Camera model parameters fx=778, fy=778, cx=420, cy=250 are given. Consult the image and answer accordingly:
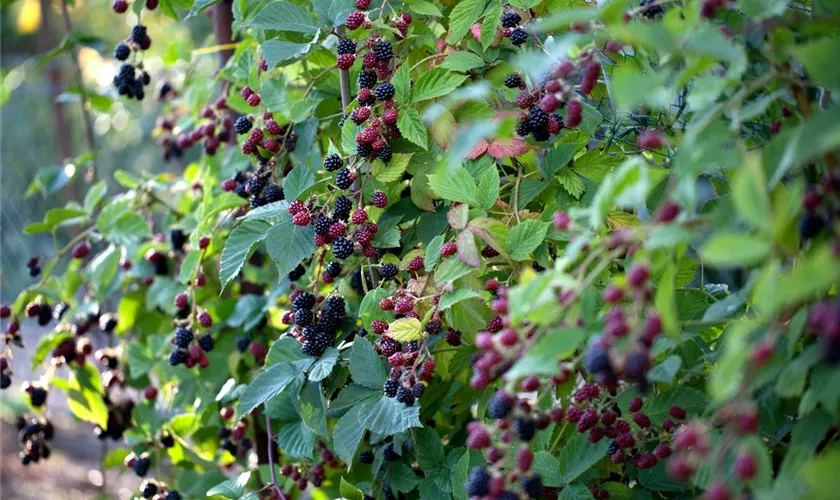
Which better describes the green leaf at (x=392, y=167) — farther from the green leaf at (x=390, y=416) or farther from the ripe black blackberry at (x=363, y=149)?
the green leaf at (x=390, y=416)

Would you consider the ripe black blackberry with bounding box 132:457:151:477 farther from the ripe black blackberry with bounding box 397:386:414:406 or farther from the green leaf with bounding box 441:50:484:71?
the green leaf with bounding box 441:50:484:71

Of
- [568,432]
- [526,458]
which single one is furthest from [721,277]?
[526,458]

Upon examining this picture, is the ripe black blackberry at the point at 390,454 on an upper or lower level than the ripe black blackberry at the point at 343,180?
lower

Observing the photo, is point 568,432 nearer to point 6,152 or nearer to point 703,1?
point 703,1

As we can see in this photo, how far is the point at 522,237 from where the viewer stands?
1.18 m

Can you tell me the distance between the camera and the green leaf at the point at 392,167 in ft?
4.30

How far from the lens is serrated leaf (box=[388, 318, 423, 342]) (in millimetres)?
1167

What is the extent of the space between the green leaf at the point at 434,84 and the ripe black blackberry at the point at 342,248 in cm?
27

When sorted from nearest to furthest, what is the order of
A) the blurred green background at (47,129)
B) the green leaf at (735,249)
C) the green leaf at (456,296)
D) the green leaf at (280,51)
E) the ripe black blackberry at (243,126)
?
the green leaf at (735,249), the green leaf at (456,296), the green leaf at (280,51), the ripe black blackberry at (243,126), the blurred green background at (47,129)

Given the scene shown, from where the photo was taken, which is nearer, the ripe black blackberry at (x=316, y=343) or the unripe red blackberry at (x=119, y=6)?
the ripe black blackberry at (x=316, y=343)

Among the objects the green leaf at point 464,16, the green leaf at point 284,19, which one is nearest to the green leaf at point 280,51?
the green leaf at point 284,19

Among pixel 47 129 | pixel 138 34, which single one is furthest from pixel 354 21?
pixel 47 129

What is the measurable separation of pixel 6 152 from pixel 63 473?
3112mm

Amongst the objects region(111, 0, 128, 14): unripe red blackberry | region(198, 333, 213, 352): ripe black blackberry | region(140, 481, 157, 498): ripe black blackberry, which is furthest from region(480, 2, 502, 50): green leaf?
region(140, 481, 157, 498): ripe black blackberry
